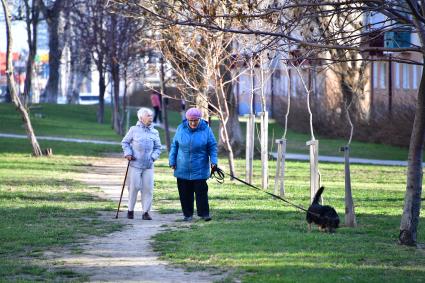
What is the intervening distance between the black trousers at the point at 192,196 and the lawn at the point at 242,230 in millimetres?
320

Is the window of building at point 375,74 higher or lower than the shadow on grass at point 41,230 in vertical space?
higher

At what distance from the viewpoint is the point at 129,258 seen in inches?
452

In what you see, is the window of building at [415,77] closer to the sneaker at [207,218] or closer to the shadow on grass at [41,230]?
the shadow on grass at [41,230]

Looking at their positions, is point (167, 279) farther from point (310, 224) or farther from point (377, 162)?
point (377, 162)

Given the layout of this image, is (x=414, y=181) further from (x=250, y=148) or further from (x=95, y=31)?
(x=95, y=31)

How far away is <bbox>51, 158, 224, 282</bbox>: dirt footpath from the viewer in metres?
10.1

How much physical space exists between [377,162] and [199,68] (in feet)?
36.2

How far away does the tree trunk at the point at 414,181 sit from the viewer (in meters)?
12.5

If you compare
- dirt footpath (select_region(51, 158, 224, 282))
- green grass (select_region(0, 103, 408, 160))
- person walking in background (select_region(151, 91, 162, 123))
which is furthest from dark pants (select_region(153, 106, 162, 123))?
dirt footpath (select_region(51, 158, 224, 282))

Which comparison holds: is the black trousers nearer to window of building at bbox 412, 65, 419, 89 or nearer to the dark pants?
window of building at bbox 412, 65, 419, 89

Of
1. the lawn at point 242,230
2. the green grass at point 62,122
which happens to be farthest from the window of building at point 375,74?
the lawn at point 242,230

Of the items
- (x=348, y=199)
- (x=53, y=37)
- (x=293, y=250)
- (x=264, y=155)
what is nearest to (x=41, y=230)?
(x=293, y=250)

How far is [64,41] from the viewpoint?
220 ft

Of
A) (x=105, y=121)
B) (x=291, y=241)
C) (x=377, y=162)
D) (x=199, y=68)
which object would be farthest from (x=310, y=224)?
(x=105, y=121)
